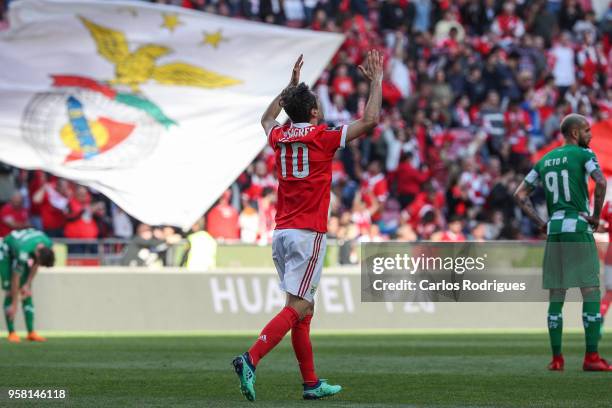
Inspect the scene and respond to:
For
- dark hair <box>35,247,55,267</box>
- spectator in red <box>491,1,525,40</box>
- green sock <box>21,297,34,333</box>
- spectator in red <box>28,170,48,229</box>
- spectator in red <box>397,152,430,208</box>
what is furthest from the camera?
spectator in red <box>491,1,525,40</box>

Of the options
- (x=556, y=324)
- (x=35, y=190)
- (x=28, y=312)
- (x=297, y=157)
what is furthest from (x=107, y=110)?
(x=297, y=157)

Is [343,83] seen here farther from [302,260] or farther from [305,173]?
[302,260]

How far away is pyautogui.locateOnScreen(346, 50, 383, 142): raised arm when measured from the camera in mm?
8656

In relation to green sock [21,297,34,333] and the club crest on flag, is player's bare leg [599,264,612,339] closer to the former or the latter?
green sock [21,297,34,333]

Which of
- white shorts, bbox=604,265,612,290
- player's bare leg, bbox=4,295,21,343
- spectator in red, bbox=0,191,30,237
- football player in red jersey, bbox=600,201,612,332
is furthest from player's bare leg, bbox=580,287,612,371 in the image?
spectator in red, bbox=0,191,30,237

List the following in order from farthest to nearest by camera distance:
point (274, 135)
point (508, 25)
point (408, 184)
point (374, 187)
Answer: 1. point (508, 25)
2. point (408, 184)
3. point (374, 187)
4. point (274, 135)

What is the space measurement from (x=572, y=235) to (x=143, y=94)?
11.2 metres

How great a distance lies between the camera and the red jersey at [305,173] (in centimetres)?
903

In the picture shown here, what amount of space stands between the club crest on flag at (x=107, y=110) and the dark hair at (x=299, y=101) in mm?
11558

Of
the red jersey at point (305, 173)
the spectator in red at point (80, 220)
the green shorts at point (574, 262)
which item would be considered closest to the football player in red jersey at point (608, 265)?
the green shorts at point (574, 262)

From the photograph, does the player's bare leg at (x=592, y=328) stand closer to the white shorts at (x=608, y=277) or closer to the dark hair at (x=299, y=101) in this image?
the dark hair at (x=299, y=101)

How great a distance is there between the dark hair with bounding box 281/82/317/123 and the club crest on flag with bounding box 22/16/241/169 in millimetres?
11558

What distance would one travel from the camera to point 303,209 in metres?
9.08

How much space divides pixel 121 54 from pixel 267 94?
96.0 inches
